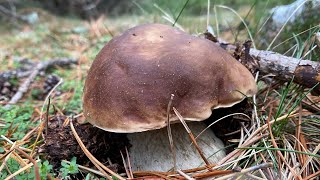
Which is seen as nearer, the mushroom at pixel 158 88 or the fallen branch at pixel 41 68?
the mushroom at pixel 158 88

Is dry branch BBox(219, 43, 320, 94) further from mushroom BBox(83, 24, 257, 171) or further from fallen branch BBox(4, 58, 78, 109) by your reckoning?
fallen branch BBox(4, 58, 78, 109)

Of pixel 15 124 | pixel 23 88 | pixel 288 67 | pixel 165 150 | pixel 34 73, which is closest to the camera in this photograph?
pixel 165 150

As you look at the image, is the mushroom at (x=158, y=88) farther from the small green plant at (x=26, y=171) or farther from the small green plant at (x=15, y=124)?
the small green plant at (x=15, y=124)

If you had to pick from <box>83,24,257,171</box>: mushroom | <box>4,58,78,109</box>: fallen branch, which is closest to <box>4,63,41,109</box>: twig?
<box>4,58,78,109</box>: fallen branch

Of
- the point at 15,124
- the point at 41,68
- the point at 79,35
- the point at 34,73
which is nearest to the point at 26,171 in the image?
the point at 15,124

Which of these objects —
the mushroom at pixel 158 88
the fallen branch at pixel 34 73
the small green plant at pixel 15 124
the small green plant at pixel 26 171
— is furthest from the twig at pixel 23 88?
the mushroom at pixel 158 88

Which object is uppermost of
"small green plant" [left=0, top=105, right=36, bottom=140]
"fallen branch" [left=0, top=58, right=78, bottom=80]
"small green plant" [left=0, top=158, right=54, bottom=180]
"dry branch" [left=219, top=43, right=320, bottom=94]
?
"dry branch" [left=219, top=43, right=320, bottom=94]

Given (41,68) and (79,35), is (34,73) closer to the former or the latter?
(41,68)

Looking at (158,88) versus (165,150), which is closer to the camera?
(158,88)
